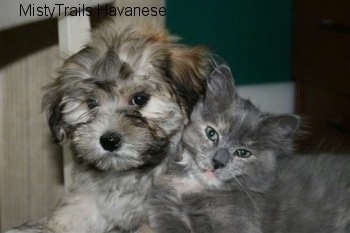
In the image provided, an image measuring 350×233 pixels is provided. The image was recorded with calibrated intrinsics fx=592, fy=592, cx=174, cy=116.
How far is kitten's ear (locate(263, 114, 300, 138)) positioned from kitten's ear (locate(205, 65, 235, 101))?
101mm

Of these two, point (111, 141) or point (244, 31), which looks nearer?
point (111, 141)

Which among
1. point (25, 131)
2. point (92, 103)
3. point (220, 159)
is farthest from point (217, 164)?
point (25, 131)

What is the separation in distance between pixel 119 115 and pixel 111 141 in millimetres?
72

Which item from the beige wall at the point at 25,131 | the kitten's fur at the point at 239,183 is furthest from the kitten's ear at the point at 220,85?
the beige wall at the point at 25,131

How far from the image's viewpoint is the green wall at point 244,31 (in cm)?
275

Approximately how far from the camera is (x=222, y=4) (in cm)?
279


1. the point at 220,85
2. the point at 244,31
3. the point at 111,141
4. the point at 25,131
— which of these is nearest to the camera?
the point at 111,141

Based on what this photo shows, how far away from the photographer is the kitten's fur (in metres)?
Result: 1.22

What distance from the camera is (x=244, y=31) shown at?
9.43 feet

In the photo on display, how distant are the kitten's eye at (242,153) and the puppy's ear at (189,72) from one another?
14 cm

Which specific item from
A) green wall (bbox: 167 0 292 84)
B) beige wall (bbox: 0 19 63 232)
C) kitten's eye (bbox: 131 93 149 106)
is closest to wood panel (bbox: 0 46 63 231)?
beige wall (bbox: 0 19 63 232)

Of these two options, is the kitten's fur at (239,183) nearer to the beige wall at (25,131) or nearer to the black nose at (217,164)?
the black nose at (217,164)

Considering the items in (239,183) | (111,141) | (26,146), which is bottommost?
(26,146)

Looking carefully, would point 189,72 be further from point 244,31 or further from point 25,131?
point 244,31
